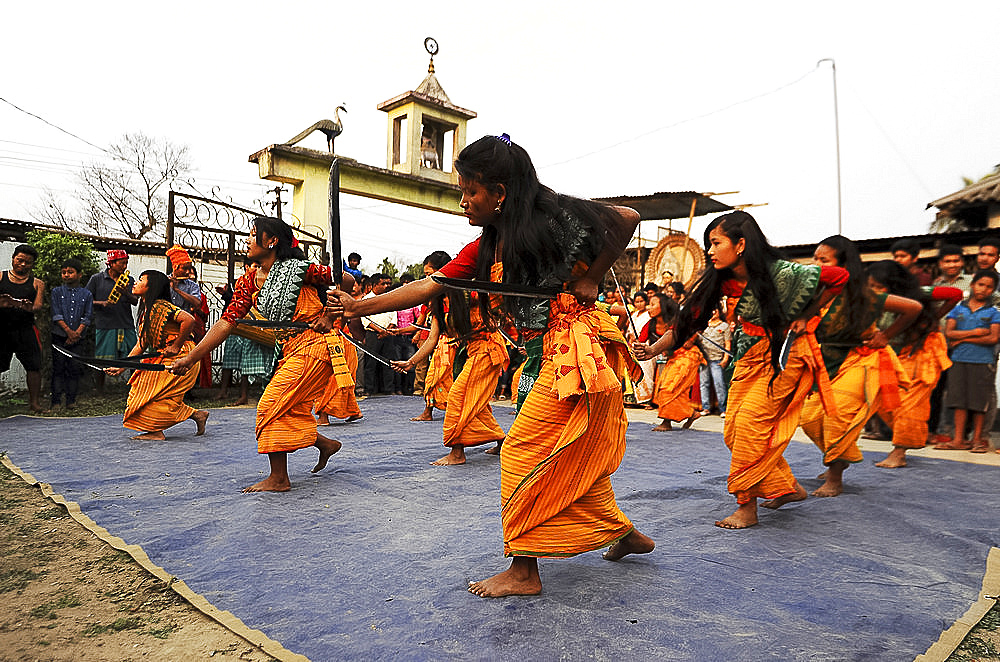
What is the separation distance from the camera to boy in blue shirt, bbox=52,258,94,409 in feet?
26.5

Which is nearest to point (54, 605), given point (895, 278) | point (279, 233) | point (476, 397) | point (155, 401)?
point (279, 233)

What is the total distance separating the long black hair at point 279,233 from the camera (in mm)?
4438

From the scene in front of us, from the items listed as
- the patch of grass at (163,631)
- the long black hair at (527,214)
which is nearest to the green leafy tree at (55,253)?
the patch of grass at (163,631)

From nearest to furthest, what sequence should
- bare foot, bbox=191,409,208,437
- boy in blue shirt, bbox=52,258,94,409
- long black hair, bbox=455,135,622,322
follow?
long black hair, bbox=455,135,622,322 < bare foot, bbox=191,409,208,437 < boy in blue shirt, bbox=52,258,94,409

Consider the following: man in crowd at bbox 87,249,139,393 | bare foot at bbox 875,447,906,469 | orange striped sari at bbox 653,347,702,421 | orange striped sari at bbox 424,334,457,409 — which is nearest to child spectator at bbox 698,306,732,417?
orange striped sari at bbox 653,347,702,421

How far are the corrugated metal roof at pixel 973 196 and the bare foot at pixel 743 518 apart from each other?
9130 mm

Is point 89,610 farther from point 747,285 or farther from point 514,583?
point 747,285

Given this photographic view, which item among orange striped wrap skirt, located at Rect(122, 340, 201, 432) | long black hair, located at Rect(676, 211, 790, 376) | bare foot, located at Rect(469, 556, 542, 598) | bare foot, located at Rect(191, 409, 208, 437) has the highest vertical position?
long black hair, located at Rect(676, 211, 790, 376)

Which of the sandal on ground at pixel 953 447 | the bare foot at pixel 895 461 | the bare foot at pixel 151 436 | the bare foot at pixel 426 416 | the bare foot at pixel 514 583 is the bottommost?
the sandal on ground at pixel 953 447

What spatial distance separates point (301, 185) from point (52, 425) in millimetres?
6264

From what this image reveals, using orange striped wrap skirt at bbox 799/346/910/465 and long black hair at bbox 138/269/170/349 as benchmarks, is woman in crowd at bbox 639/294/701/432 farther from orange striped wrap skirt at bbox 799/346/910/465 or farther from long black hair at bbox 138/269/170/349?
long black hair at bbox 138/269/170/349

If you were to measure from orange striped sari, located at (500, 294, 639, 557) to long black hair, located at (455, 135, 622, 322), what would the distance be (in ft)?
0.62

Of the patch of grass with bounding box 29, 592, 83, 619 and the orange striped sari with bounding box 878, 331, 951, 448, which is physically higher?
the orange striped sari with bounding box 878, 331, 951, 448

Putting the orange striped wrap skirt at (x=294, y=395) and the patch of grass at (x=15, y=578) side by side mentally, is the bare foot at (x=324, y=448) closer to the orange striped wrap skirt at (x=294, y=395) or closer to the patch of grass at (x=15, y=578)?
the orange striped wrap skirt at (x=294, y=395)
